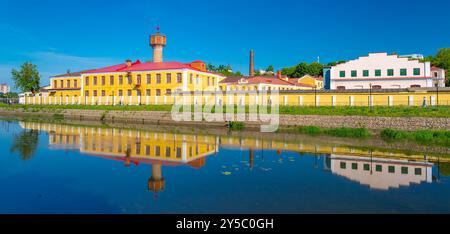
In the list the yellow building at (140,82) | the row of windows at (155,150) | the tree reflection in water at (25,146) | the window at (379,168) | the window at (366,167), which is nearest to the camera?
the window at (379,168)

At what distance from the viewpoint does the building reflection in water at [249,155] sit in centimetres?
1266

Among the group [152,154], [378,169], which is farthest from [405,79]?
[152,154]

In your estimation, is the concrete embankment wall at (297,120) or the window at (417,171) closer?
the window at (417,171)

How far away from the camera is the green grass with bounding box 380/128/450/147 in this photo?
68.8 ft

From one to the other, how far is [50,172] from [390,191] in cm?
1109

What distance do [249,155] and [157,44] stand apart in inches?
1433

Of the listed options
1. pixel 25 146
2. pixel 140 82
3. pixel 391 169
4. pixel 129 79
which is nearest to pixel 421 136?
pixel 391 169

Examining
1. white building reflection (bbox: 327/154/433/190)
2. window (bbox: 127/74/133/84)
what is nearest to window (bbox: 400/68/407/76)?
white building reflection (bbox: 327/154/433/190)

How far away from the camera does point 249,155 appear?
56.1 ft

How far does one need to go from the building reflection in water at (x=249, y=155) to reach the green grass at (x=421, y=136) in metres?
5.02

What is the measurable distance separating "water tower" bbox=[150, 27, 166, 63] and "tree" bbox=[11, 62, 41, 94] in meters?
21.9

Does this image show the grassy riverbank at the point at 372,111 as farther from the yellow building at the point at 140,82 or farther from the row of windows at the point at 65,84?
the row of windows at the point at 65,84

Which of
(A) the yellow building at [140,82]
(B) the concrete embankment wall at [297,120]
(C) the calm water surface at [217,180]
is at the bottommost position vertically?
(C) the calm water surface at [217,180]

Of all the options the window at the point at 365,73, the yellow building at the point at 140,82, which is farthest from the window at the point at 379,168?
the window at the point at 365,73
